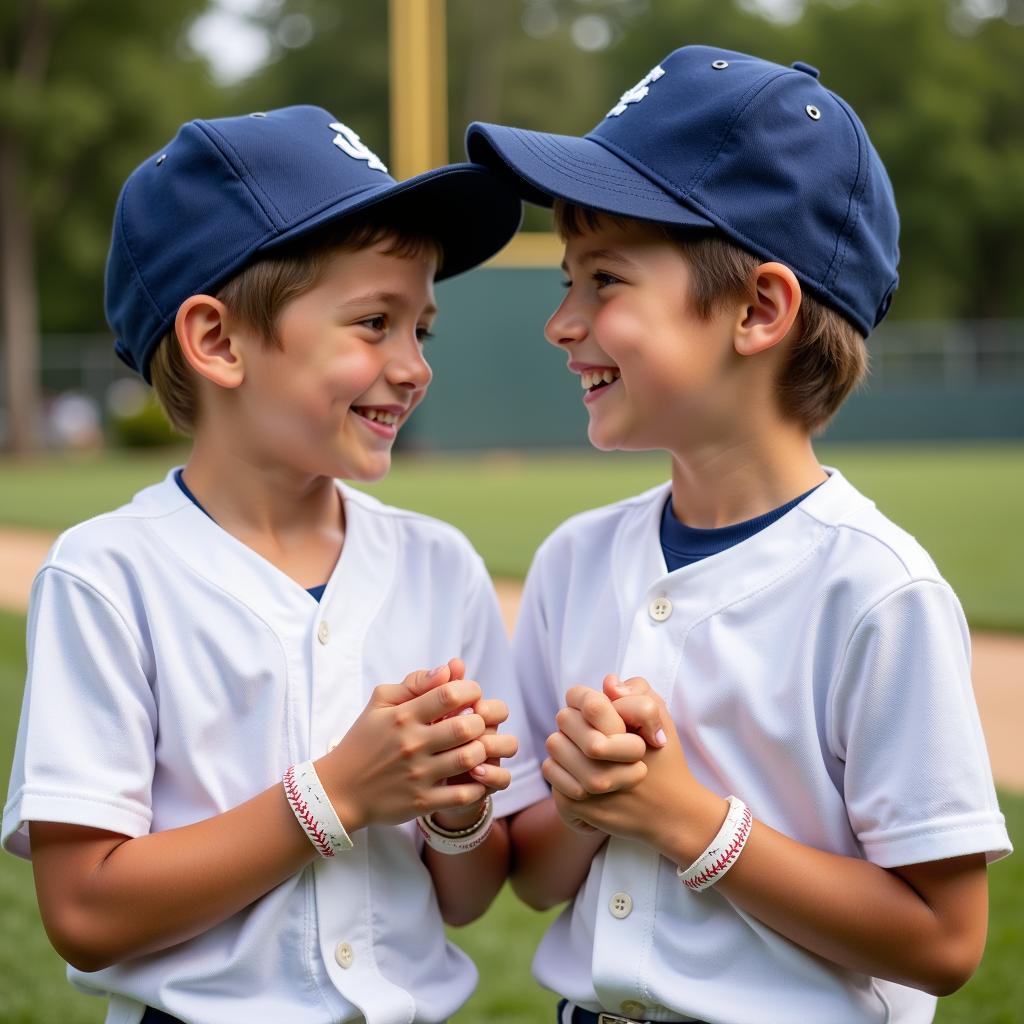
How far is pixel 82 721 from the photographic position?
1.58 m

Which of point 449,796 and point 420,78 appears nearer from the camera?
point 449,796

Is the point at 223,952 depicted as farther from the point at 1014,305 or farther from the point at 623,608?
the point at 1014,305

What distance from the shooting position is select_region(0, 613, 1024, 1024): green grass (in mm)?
2650

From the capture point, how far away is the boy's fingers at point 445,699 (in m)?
1.52

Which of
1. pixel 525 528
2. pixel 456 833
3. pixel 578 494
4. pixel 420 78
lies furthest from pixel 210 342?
pixel 420 78

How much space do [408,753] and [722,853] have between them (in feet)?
1.19

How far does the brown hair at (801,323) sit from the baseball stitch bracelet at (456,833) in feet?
2.08

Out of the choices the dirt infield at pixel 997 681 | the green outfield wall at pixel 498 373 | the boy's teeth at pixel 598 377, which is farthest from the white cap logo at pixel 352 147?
the green outfield wall at pixel 498 373

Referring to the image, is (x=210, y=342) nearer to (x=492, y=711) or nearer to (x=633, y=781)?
(x=492, y=711)

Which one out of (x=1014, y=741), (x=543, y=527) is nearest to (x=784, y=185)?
(x=1014, y=741)

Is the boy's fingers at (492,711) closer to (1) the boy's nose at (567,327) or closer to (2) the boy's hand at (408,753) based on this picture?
(2) the boy's hand at (408,753)

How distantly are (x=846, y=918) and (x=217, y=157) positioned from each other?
3.82ft

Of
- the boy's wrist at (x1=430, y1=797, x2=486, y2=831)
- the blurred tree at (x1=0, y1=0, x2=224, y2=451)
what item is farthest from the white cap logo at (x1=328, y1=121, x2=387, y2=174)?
the blurred tree at (x1=0, y1=0, x2=224, y2=451)

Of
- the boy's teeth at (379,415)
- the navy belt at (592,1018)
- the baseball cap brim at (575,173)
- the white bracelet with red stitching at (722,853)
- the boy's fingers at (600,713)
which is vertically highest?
the baseball cap brim at (575,173)
